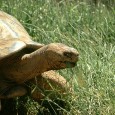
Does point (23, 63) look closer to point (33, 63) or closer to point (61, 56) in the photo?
point (33, 63)

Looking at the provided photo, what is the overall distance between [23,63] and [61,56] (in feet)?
1.42

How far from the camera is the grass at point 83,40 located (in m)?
3.20

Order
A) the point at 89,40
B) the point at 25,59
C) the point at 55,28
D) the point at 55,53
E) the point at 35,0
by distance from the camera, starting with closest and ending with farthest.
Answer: the point at 55,53 → the point at 25,59 → the point at 89,40 → the point at 55,28 → the point at 35,0

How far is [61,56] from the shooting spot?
304 cm

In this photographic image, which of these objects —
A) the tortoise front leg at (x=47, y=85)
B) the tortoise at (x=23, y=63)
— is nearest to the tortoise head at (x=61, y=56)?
the tortoise at (x=23, y=63)

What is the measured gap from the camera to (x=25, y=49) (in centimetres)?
340

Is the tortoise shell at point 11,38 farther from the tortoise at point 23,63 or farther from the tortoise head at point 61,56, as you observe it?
the tortoise head at point 61,56

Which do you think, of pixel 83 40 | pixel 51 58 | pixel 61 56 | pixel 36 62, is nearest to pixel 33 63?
pixel 36 62

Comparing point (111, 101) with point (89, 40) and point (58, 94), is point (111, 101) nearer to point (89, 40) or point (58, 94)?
point (58, 94)

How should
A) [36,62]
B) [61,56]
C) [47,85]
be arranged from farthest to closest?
[47,85] < [36,62] < [61,56]

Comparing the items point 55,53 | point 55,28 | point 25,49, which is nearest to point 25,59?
point 25,49

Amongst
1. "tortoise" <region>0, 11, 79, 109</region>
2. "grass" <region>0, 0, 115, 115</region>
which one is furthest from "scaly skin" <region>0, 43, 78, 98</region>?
"grass" <region>0, 0, 115, 115</region>

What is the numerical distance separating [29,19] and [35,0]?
2.32ft

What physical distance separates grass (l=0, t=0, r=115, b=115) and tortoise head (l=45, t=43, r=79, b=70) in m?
0.29
